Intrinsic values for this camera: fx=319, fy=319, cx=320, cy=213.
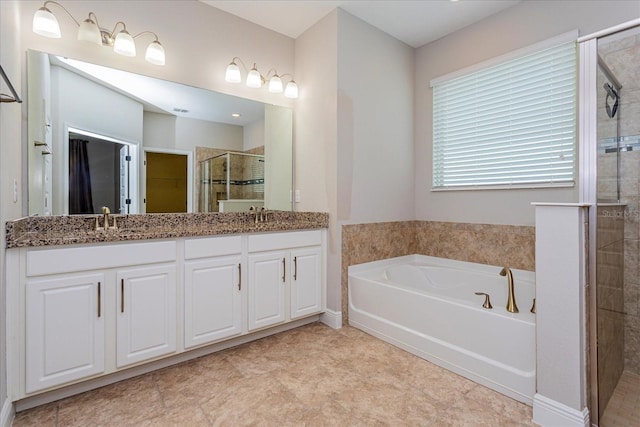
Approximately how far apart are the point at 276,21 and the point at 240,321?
257 cm

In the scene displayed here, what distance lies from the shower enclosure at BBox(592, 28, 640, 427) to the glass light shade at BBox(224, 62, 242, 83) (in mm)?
2381

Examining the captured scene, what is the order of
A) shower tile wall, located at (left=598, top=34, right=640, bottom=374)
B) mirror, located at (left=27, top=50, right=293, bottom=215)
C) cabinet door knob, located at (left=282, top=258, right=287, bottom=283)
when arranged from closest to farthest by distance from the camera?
shower tile wall, located at (left=598, top=34, right=640, bottom=374)
mirror, located at (left=27, top=50, right=293, bottom=215)
cabinet door knob, located at (left=282, top=258, right=287, bottom=283)

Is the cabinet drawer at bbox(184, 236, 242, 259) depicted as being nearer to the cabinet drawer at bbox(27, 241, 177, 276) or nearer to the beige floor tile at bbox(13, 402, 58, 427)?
the cabinet drawer at bbox(27, 241, 177, 276)

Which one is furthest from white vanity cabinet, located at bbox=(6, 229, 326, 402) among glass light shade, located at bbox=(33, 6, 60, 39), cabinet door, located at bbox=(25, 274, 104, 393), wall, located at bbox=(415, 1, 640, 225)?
wall, located at bbox=(415, 1, 640, 225)

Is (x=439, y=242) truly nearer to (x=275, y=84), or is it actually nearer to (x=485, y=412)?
(x=485, y=412)

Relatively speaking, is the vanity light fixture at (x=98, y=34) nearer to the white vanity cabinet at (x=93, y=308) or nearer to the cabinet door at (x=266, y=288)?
the white vanity cabinet at (x=93, y=308)

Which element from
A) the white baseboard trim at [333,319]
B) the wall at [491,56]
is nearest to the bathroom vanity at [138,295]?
the white baseboard trim at [333,319]

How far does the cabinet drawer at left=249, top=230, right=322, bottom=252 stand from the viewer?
2402mm

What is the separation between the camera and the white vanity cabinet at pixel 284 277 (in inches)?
94.5

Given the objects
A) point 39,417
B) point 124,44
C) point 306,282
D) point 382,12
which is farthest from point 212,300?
Answer: point 382,12

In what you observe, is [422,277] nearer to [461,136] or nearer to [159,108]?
[461,136]

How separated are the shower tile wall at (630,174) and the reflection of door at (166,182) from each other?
267 cm

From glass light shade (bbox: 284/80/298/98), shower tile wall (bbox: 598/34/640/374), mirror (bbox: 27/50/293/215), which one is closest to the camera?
shower tile wall (bbox: 598/34/640/374)

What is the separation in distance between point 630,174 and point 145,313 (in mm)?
2801
